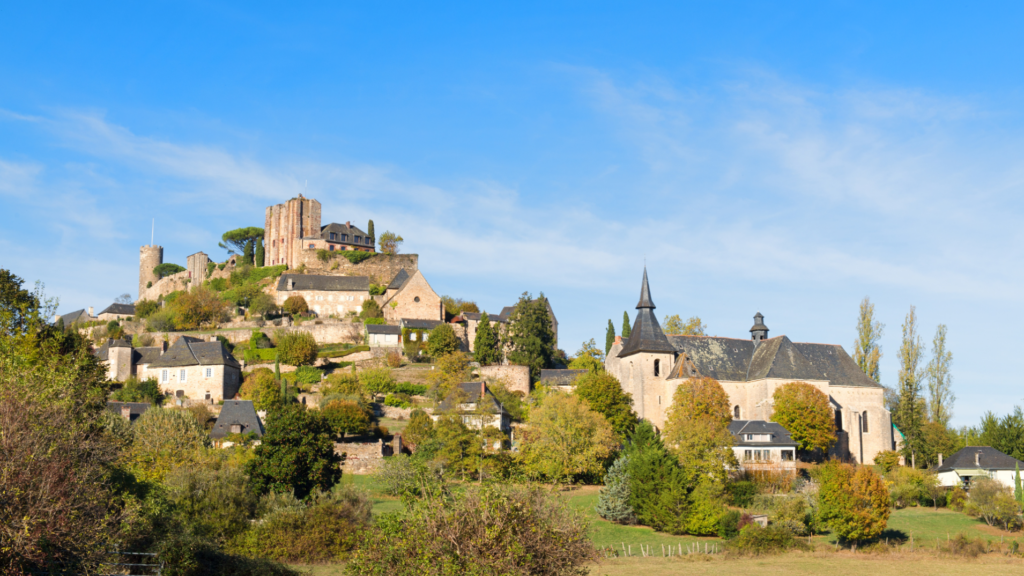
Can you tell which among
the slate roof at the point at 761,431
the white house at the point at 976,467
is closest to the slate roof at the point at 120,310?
the slate roof at the point at 761,431

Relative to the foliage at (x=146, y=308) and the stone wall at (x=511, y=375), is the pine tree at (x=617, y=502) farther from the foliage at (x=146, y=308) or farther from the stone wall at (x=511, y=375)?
the foliage at (x=146, y=308)

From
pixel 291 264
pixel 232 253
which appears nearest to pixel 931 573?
pixel 291 264

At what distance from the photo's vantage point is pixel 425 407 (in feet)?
184

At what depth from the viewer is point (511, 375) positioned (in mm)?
61469

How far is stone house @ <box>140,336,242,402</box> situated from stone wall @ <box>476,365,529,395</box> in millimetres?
16918

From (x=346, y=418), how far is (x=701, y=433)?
60.6 feet

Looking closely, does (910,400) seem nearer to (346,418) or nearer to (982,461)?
(982,461)

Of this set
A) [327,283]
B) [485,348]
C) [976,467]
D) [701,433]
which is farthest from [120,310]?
[976,467]

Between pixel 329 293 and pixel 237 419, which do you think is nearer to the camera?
pixel 237 419

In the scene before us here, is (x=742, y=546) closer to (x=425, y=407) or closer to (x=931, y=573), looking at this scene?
(x=931, y=573)

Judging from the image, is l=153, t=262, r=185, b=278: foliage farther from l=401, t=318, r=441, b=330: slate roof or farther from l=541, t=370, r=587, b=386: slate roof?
l=541, t=370, r=587, b=386: slate roof

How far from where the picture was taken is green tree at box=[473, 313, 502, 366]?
2520 inches

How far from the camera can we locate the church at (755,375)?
5297 cm

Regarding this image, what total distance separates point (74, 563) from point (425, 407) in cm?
4107
